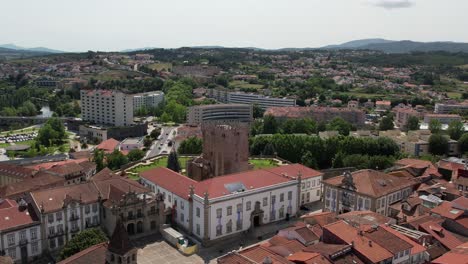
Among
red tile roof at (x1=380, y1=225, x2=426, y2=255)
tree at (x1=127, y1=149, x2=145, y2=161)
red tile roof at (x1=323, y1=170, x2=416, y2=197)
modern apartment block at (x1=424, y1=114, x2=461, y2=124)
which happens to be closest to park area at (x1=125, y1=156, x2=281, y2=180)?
tree at (x1=127, y1=149, x2=145, y2=161)

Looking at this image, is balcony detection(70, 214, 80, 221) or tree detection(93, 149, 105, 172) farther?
tree detection(93, 149, 105, 172)

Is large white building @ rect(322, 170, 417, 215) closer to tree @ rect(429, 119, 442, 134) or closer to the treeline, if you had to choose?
the treeline

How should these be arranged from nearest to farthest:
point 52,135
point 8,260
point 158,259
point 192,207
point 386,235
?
point 8,260
point 386,235
point 158,259
point 192,207
point 52,135

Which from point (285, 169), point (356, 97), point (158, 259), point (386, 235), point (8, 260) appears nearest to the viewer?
point (8, 260)

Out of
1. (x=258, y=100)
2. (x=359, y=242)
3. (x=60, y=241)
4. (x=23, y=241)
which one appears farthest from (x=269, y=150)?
(x=258, y=100)

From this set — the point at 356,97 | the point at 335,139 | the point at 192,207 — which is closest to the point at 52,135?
the point at 335,139

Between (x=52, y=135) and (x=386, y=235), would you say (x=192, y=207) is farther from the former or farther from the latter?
(x=52, y=135)
